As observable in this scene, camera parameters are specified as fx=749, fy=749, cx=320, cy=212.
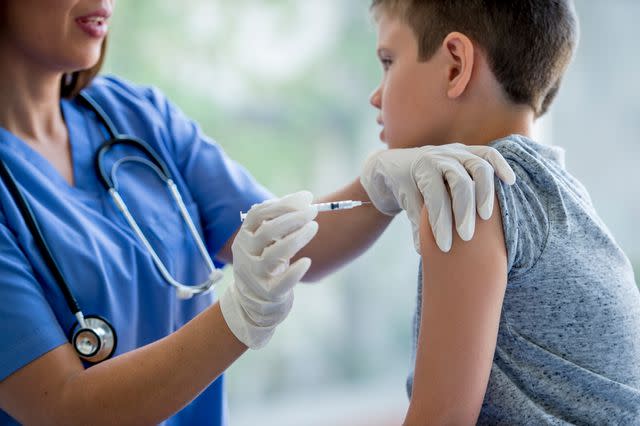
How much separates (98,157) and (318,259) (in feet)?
1.61

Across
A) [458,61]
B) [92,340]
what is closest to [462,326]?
[458,61]

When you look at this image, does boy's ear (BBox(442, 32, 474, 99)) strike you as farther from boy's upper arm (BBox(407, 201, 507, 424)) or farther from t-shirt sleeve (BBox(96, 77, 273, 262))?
t-shirt sleeve (BBox(96, 77, 273, 262))

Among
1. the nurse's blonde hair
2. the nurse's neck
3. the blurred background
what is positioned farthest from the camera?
the blurred background

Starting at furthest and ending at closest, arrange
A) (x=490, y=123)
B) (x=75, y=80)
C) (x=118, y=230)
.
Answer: (x=75, y=80), (x=118, y=230), (x=490, y=123)

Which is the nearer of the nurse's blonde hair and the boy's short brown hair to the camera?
the boy's short brown hair

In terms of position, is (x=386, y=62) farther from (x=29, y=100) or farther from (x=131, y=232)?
(x=29, y=100)

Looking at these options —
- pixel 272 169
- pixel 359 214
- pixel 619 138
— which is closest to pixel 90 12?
pixel 359 214

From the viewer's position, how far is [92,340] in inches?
48.6

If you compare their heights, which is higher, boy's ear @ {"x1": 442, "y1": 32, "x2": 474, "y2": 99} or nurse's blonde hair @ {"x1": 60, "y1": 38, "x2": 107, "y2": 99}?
boy's ear @ {"x1": 442, "y1": 32, "x2": 474, "y2": 99}

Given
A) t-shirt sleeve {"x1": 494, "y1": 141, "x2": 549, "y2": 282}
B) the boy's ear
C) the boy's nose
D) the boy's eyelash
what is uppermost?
the boy's ear

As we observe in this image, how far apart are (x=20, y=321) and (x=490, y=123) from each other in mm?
829

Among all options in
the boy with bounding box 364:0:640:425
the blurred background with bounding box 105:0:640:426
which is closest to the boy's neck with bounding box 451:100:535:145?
the boy with bounding box 364:0:640:425

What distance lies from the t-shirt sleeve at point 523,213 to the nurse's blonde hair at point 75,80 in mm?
877

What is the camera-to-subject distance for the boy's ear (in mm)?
1229
